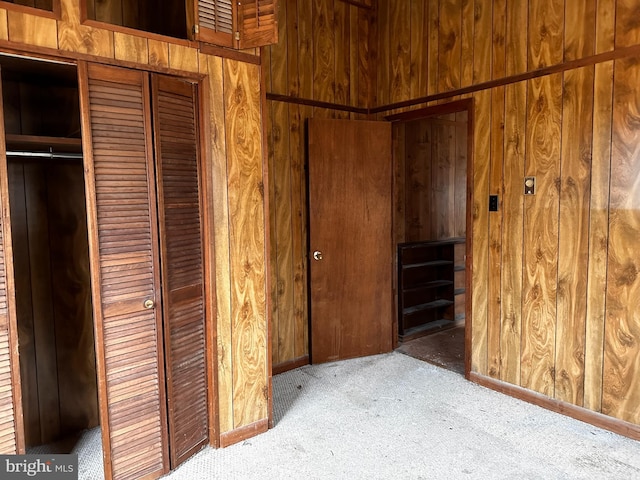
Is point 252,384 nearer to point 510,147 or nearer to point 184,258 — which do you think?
point 184,258

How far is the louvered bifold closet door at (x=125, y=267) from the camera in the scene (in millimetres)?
1849

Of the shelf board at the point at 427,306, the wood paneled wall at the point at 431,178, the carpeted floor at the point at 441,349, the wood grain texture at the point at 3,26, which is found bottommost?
the carpeted floor at the point at 441,349

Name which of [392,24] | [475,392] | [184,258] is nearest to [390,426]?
[475,392]

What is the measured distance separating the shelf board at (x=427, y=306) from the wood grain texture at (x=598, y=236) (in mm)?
1855

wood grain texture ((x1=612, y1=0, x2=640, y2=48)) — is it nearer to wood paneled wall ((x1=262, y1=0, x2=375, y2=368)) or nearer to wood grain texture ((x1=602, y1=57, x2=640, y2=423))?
wood grain texture ((x1=602, y1=57, x2=640, y2=423))

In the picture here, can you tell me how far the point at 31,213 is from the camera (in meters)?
2.30

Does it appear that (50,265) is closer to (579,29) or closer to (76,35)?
(76,35)

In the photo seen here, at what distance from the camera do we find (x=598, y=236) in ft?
8.24

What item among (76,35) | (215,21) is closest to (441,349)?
(215,21)

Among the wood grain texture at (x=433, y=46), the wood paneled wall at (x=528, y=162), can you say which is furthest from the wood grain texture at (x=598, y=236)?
the wood grain texture at (x=433, y=46)

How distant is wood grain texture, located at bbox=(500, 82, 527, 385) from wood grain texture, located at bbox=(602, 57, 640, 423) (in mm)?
530

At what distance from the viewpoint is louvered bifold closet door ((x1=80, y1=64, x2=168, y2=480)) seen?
1.85 m

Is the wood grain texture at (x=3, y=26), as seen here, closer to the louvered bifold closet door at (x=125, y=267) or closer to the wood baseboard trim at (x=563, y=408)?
the louvered bifold closet door at (x=125, y=267)

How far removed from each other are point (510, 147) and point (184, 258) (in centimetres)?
222
